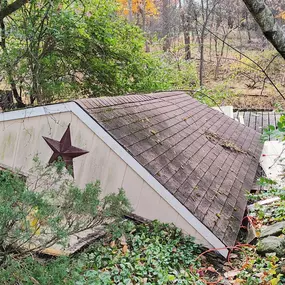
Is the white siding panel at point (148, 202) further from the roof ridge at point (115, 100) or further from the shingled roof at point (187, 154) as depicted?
the roof ridge at point (115, 100)

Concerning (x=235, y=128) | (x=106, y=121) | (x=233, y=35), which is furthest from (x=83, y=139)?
(x=233, y=35)

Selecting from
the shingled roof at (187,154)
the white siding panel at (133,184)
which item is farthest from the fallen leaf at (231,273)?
the white siding panel at (133,184)

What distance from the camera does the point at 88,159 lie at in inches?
230

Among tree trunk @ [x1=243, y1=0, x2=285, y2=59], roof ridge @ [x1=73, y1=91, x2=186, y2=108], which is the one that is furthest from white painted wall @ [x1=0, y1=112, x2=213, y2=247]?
tree trunk @ [x1=243, y1=0, x2=285, y2=59]

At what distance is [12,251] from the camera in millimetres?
2822

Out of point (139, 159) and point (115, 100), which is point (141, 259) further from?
point (115, 100)

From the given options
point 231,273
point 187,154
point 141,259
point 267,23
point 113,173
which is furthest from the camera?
point 187,154

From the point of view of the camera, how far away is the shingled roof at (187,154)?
18.4ft

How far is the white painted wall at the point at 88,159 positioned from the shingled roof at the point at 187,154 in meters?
0.25

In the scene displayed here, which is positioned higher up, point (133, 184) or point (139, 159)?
point (139, 159)

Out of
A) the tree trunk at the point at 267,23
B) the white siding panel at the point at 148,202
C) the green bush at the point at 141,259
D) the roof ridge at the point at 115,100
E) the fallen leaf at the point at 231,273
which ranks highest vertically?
the tree trunk at the point at 267,23

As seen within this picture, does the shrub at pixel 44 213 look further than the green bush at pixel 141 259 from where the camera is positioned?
No

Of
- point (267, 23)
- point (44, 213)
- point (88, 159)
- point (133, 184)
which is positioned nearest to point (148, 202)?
point (133, 184)

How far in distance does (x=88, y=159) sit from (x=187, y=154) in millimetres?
2182
